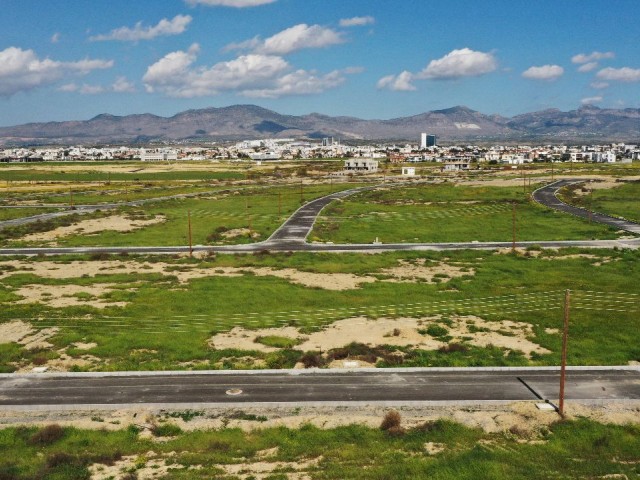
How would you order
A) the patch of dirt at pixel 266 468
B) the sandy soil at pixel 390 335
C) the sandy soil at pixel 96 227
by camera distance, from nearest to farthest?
1. the patch of dirt at pixel 266 468
2. the sandy soil at pixel 390 335
3. the sandy soil at pixel 96 227

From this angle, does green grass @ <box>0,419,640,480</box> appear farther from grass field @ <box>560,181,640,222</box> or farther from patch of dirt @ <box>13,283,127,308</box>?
grass field @ <box>560,181,640,222</box>

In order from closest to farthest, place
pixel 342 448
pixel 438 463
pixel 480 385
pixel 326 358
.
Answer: pixel 438 463 → pixel 342 448 → pixel 480 385 → pixel 326 358

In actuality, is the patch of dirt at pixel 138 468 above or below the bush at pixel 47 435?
below

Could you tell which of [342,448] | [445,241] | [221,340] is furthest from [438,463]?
[445,241]

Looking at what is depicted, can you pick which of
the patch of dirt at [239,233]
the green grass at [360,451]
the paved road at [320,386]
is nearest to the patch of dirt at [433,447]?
the green grass at [360,451]

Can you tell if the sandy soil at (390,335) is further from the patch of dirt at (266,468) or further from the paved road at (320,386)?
the patch of dirt at (266,468)

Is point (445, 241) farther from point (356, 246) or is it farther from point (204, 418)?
point (204, 418)

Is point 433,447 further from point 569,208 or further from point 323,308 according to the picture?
point 569,208
